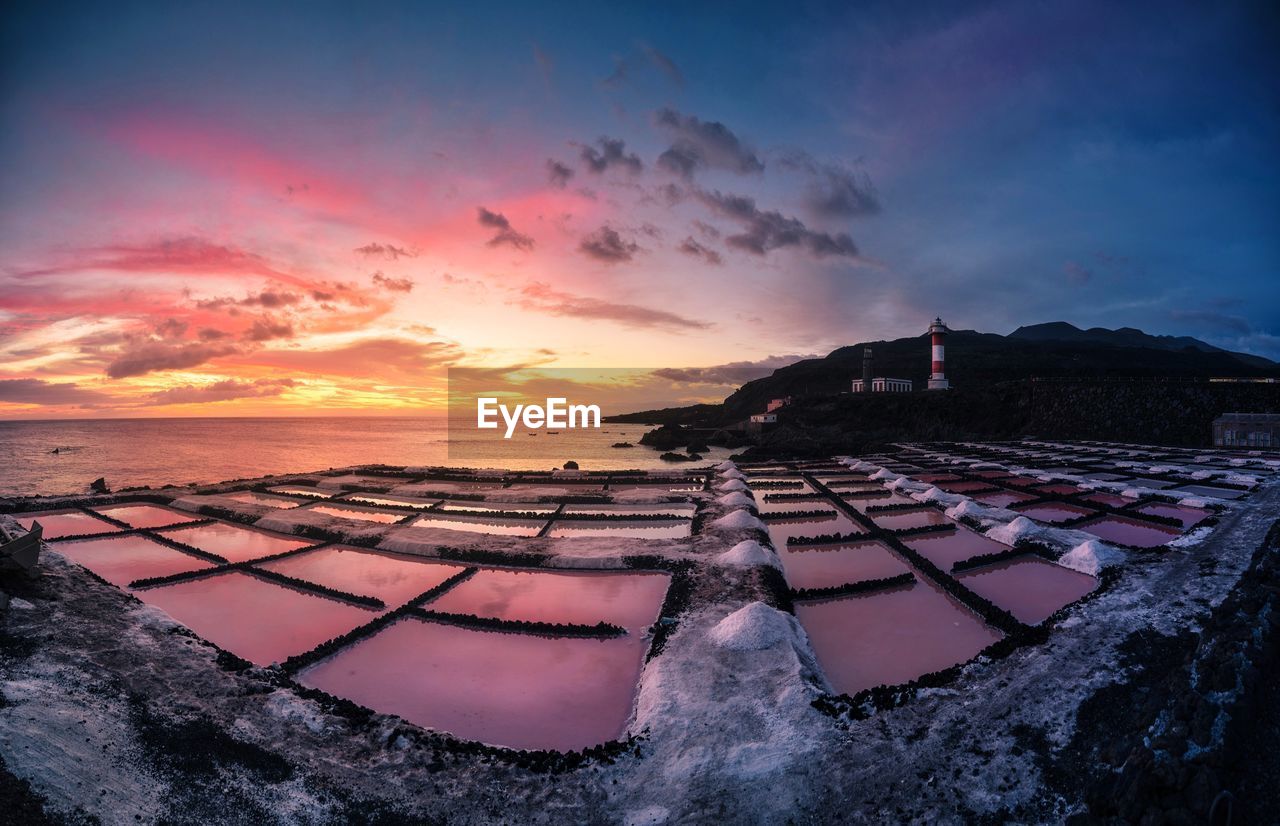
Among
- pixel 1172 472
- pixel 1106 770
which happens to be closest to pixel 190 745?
pixel 1106 770

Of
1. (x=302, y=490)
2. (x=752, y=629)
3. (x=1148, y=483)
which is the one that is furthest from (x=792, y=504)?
(x=302, y=490)

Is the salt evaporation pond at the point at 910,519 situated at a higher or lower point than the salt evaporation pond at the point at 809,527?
higher

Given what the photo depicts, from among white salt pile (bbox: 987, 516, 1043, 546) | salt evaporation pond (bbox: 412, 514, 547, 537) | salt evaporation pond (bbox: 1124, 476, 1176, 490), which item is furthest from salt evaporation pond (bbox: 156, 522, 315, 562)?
salt evaporation pond (bbox: 1124, 476, 1176, 490)

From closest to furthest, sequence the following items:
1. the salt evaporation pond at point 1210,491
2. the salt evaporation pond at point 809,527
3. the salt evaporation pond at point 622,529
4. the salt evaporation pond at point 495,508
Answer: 1. the salt evaporation pond at point 809,527
2. the salt evaporation pond at point 622,529
3. the salt evaporation pond at point 1210,491
4. the salt evaporation pond at point 495,508

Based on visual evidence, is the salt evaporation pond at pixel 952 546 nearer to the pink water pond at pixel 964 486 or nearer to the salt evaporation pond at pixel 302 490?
the pink water pond at pixel 964 486

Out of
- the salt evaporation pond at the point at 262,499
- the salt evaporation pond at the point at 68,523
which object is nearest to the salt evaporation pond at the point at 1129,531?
the salt evaporation pond at the point at 262,499

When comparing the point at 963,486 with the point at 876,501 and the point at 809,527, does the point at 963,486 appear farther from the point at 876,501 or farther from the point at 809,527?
the point at 809,527
